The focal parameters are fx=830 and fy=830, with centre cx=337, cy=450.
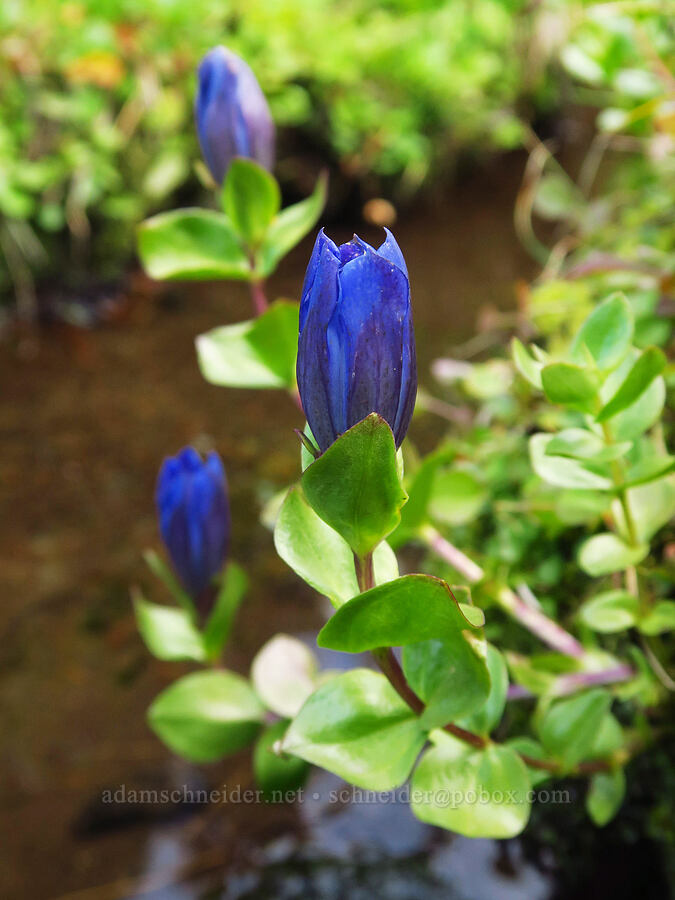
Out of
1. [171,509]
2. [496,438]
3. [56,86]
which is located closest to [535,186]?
[496,438]

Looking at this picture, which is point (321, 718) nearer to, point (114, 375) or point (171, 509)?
point (171, 509)

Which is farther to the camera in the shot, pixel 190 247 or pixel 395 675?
pixel 190 247

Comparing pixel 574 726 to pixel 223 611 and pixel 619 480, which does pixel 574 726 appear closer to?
pixel 619 480

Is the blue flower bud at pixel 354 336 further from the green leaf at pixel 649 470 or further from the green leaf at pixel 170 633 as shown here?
the green leaf at pixel 170 633

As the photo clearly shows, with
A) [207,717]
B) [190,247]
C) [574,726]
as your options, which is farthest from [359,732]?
[190,247]

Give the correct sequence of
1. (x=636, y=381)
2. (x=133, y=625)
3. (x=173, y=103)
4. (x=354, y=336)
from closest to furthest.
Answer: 1. (x=354, y=336)
2. (x=636, y=381)
3. (x=133, y=625)
4. (x=173, y=103)

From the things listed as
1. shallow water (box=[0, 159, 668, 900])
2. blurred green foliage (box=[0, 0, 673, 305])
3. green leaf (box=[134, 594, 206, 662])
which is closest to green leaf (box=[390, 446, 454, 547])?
green leaf (box=[134, 594, 206, 662])

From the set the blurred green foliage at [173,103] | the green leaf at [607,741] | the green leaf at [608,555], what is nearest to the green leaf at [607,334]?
the green leaf at [608,555]
